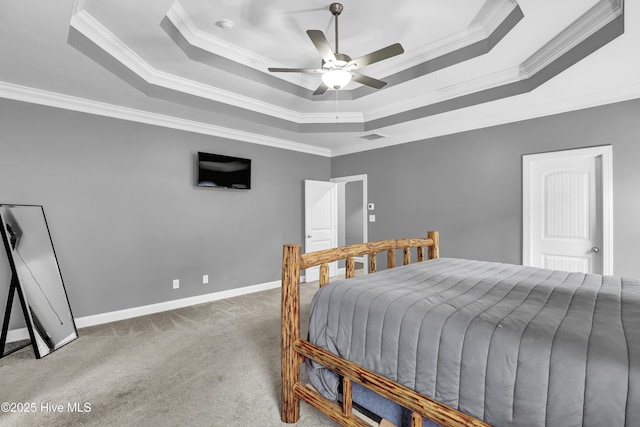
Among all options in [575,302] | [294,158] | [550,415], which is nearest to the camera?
[550,415]

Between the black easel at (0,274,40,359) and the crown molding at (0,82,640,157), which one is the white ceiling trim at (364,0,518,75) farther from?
the black easel at (0,274,40,359)

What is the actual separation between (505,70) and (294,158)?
10.9ft

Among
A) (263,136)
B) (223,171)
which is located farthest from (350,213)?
(223,171)

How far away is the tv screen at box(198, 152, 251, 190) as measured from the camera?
4207 mm

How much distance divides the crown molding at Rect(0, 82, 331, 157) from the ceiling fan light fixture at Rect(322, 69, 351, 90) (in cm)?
241

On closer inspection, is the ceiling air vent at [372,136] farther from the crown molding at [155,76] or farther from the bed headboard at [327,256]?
the bed headboard at [327,256]

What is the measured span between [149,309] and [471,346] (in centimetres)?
385

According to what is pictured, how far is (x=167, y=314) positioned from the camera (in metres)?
3.77

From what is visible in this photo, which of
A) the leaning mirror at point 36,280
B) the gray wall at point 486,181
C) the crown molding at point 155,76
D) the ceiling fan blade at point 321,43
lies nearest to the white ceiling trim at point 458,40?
the ceiling fan blade at point 321,43

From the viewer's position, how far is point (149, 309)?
3.79m

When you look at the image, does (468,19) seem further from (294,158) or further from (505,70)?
(294,158)

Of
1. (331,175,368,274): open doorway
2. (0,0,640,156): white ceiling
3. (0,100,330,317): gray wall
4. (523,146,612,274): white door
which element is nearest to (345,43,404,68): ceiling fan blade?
(0,0,640,156): white ceiling

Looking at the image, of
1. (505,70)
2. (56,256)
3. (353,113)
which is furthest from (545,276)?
(56,256)

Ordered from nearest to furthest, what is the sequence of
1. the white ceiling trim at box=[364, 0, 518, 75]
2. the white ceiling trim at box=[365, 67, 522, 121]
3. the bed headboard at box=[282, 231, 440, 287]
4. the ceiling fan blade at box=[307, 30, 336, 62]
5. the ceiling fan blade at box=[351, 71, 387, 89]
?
the bed headboard at box=[282, 231, 440, 287], the ceiling fan blade at box=[307, 30, 336, 62], the white ceiling trim at box=[364, 0, 518, 75], the ceiling fan blade at box=[351, 71, 387, 89], the white ceiling trim at box=[365, 67, 522, 121]
